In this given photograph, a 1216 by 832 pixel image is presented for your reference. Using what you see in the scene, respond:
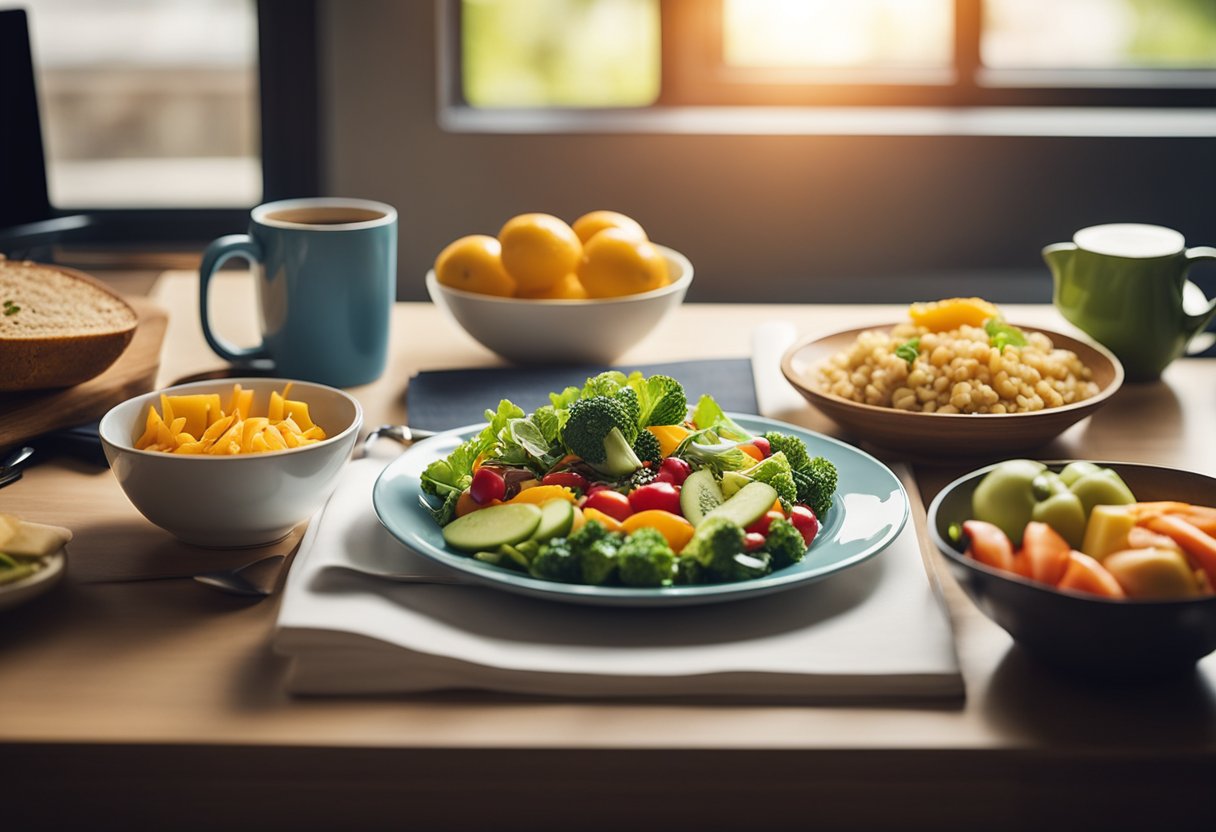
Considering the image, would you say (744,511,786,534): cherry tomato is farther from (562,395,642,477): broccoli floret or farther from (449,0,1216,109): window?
(449,0,1216,109): window

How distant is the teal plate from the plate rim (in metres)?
0.09

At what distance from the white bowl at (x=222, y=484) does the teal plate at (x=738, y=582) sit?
56mm

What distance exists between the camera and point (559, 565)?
87 centimetres

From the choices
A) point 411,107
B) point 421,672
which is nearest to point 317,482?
point 421,672

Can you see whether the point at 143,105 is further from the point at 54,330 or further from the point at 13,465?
the point at 13,465

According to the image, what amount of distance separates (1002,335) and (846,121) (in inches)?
68.0

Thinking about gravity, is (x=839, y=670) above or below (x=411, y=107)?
below

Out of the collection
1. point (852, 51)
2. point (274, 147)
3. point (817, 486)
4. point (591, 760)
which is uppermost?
point (852, 51)

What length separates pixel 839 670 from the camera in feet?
2.63

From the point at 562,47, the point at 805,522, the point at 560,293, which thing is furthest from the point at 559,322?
the point at 562,47

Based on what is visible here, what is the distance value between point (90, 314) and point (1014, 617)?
100 cm

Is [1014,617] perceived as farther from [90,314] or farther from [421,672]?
[90,314]

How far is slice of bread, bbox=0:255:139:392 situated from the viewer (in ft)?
3.94

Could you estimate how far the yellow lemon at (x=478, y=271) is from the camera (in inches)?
60.1
